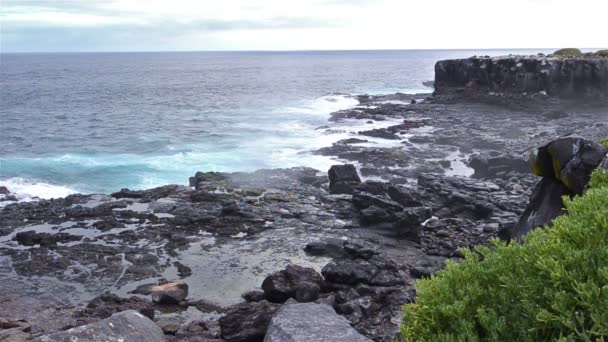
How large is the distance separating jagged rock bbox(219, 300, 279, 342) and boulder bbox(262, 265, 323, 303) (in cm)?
152

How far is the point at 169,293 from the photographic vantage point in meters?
20.3

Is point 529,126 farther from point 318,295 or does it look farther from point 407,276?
point 318,295

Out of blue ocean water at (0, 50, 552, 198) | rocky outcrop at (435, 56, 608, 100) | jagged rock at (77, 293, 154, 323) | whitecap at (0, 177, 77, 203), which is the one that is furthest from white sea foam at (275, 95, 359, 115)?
jagged rock at (77, 293, 154, 323)

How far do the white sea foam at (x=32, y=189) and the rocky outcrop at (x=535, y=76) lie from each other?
60409 mm

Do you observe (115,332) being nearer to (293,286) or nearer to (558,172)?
(293,286)

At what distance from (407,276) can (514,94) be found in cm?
6103

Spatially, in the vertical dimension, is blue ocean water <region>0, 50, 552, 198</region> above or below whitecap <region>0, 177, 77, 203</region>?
above

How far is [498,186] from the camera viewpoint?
3381cm

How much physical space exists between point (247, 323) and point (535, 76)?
6895 cm

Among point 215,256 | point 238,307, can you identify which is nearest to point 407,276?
point 238,307

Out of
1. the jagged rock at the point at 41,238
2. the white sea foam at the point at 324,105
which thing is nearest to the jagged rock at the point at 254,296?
the jagged rock at the point at 41,238

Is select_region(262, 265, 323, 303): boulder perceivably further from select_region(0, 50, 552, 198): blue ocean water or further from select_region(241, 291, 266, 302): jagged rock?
select_region(0, 50, 552, 198): blue ocean water

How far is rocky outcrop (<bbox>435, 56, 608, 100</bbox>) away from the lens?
233 ft

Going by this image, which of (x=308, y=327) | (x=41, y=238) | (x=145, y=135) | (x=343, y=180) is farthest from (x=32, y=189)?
(x=308, y=327)
